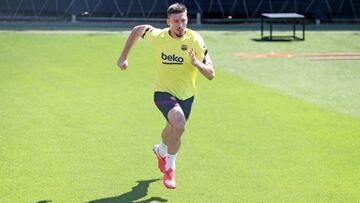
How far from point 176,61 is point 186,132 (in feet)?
11.3

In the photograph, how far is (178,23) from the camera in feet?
29.9

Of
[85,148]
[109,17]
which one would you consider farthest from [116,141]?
[109,17]

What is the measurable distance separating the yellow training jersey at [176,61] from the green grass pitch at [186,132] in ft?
3.98

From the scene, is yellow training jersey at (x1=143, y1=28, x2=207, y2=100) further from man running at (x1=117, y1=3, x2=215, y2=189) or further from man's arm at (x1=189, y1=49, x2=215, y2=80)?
man's arm at (x1=189, y1=49, x2=215, y2=80)

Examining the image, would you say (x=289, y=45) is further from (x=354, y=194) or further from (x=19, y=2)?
(x=354, y=194)

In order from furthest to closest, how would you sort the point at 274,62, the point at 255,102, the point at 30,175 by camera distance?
the point at 274,62 → the point at 255,102 → the point at 30,175

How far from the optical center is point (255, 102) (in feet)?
51.2

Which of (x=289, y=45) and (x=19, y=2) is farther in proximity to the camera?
(x=19, y=2)

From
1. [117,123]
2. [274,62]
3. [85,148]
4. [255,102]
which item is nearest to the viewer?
[85,148]

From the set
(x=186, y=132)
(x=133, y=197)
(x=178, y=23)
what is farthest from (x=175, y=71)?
(x=186, y=132)

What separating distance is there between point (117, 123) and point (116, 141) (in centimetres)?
145

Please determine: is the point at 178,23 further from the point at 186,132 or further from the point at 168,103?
the point at 186,132

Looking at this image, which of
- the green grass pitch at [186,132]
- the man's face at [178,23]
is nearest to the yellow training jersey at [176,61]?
the man's face at [178,23]

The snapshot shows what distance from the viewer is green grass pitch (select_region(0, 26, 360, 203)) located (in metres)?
9.20
